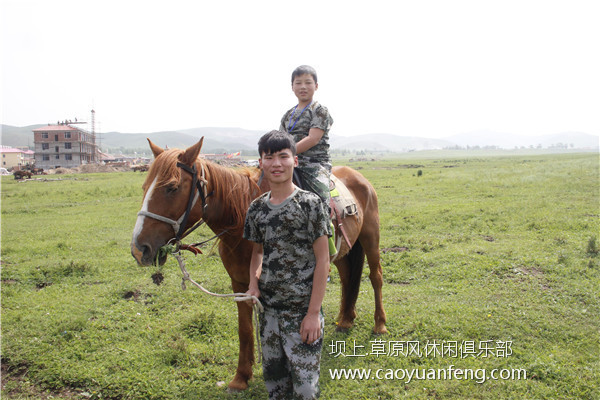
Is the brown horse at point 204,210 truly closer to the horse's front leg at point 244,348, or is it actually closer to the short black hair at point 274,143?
the horse's front leg at point 244,348

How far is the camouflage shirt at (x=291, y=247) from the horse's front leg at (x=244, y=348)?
1428 millimetres

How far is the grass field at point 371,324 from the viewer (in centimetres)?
411

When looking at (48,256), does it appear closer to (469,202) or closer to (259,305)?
(259,305)

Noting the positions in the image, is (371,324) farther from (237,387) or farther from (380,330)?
(237,387)

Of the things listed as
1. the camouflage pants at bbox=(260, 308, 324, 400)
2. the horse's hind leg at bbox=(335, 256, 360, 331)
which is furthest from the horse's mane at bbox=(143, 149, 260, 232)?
the horse's hind leg at bbox=(335, 256, 360, 331)

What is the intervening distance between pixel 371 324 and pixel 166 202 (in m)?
3.77

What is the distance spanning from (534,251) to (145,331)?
323 inches

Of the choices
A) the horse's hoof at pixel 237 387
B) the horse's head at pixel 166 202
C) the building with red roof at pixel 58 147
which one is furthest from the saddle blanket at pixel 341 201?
the building with red roof at pixel 58 147

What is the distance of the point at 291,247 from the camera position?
8.46 ft

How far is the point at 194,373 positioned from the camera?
171 inches

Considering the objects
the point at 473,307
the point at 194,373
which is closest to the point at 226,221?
the point at 194,373

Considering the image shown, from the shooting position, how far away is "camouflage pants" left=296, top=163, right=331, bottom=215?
4.00 meters

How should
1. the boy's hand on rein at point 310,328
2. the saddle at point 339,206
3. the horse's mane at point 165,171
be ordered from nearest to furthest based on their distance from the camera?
the boy's hand on rein at point 310,328
the horse's mane at point 165,171
the saddle at point 339,206

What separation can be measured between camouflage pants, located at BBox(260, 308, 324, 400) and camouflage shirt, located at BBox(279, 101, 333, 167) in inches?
79.4
